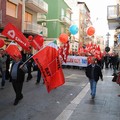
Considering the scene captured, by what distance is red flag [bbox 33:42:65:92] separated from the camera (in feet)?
28.3

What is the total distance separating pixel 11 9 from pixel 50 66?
858 inches

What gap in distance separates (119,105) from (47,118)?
2.94 meters

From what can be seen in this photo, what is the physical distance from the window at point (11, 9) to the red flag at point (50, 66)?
807 inches

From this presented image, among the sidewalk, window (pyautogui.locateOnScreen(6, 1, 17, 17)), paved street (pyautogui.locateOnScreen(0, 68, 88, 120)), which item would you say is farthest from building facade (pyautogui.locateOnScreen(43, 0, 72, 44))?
the sidewalk

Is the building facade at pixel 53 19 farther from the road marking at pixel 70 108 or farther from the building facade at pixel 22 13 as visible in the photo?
the road marking at pixel 70 108

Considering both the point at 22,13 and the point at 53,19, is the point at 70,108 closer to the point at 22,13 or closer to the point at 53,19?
the point at 22,13

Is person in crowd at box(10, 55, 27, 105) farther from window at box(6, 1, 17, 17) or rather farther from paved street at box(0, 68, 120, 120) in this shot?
window at box(6, 1, 17, 17)

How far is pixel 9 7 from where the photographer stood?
29.0 meters

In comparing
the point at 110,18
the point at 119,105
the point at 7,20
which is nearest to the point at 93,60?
the point at 119,105

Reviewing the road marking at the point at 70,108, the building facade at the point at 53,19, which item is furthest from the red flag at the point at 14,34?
the building facade at the point at 53,19

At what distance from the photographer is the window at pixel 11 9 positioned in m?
28.8

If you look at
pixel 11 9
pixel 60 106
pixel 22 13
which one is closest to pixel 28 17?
pixel 22 13

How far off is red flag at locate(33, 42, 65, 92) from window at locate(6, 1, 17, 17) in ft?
67.3

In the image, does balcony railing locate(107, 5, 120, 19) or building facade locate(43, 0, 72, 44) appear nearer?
balcony railing locate(107, 5, 120, 19)
